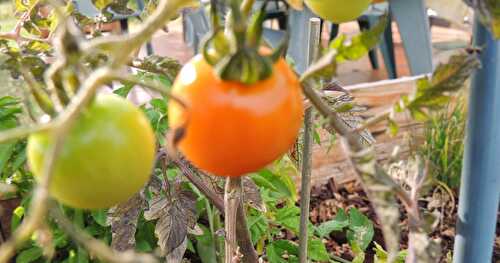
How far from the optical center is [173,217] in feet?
2.02

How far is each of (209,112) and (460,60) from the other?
0.52ft

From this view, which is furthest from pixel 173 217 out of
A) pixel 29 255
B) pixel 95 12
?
pixel 95 12

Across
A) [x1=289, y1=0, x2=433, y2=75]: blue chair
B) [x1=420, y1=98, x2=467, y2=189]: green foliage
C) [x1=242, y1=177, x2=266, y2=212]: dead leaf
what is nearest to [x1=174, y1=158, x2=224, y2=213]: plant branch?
[x1=242, y1=177, x2=266, y2=212]: dead leaf

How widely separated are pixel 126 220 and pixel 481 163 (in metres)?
0.36

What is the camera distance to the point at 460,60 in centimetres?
Answer: 34

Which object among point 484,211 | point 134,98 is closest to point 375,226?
point 484,211

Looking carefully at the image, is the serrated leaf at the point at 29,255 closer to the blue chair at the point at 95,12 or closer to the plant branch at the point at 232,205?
the blue chair at the point at 95,12

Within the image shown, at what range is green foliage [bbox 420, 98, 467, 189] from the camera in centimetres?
143

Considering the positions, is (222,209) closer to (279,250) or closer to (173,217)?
(173,217)

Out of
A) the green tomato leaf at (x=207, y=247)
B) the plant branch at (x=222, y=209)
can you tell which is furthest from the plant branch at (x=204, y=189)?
the green tomato leaf at (x=207, y=247)

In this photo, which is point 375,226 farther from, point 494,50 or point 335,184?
point 494,50

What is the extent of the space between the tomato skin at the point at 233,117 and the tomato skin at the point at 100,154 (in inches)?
1.0

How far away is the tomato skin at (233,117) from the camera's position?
0.27 m

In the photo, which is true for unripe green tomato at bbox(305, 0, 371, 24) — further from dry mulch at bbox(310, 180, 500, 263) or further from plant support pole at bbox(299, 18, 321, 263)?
dry mulch at bbox(310, 180, 500, 263)
